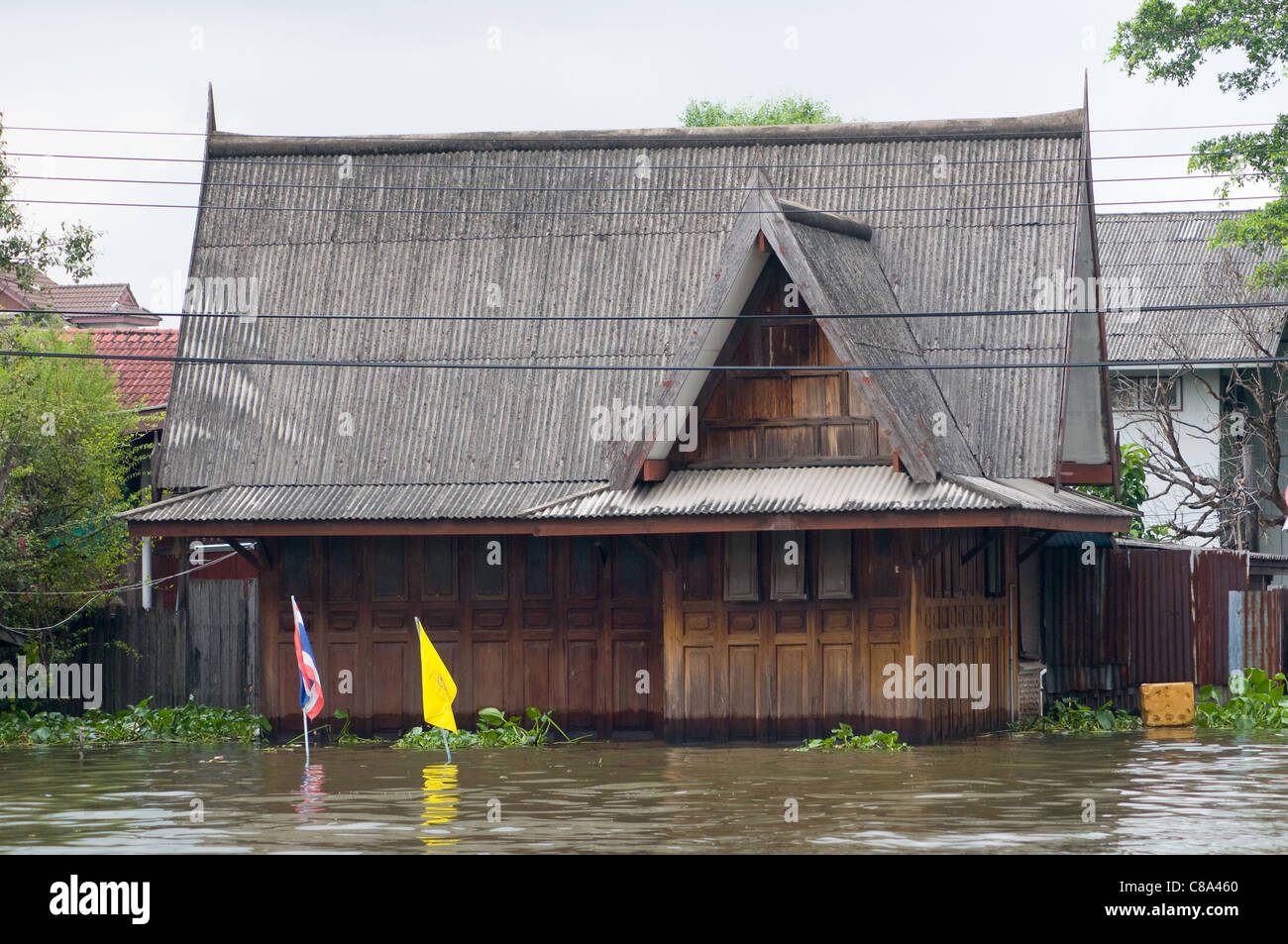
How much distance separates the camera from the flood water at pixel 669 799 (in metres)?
14.7

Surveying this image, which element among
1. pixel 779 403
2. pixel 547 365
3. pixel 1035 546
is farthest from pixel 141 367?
pixel 1035 546

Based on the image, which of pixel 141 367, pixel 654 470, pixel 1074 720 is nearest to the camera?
pixel 654 470

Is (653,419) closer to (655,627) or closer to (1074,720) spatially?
(655,627)

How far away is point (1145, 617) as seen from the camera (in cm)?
2731

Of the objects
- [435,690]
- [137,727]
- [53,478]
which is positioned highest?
[53,478]

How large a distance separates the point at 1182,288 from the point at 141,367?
76.7 ft

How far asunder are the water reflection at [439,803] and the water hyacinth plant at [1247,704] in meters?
10.8

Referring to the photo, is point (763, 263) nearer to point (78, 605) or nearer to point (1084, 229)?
point (1084, 229)

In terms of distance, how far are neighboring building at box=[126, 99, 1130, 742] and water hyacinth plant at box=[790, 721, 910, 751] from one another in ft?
0.72

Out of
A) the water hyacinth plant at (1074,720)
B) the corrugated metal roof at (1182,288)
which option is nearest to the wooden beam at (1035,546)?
the water hyacinth plant at (1074,720)

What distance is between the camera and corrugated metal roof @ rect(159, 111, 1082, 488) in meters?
25.8

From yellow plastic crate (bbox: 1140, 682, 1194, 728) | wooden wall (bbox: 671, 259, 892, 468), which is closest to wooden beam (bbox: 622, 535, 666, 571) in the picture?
wooden wall (bbox: 671, 259, 892, 468)

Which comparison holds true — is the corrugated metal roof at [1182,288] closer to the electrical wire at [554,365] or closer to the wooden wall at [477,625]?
the electrical wire at [554,365]
